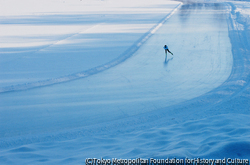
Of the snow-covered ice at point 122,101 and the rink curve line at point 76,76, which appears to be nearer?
the snow-covered ice at point 122,101

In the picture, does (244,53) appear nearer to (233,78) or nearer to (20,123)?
(233,78)

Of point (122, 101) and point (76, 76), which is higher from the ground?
point (76, 76)

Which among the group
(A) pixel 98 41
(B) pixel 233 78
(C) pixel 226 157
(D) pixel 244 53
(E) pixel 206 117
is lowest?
(C) pixel 226 157

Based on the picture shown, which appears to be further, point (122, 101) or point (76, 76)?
point (76, 76)

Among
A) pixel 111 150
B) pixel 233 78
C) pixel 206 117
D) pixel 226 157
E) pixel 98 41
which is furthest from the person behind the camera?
pixel 98 41

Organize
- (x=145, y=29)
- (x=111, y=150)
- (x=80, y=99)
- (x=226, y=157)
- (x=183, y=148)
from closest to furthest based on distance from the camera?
(x=226, y=157) < (x=183, y=148) < (x=111, y=150) < (x=80, y=99) < (x=145, y=29)

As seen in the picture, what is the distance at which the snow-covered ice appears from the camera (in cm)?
487

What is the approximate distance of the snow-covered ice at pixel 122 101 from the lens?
4867 millimetres

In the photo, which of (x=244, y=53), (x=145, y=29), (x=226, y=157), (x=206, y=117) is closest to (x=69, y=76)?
(x=206, y=117)

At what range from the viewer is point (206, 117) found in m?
6.30

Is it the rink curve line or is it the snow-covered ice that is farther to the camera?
the rink curve line

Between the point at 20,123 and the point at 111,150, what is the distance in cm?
256

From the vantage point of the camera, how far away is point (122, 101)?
751cm

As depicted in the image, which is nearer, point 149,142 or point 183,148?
point 183,148
